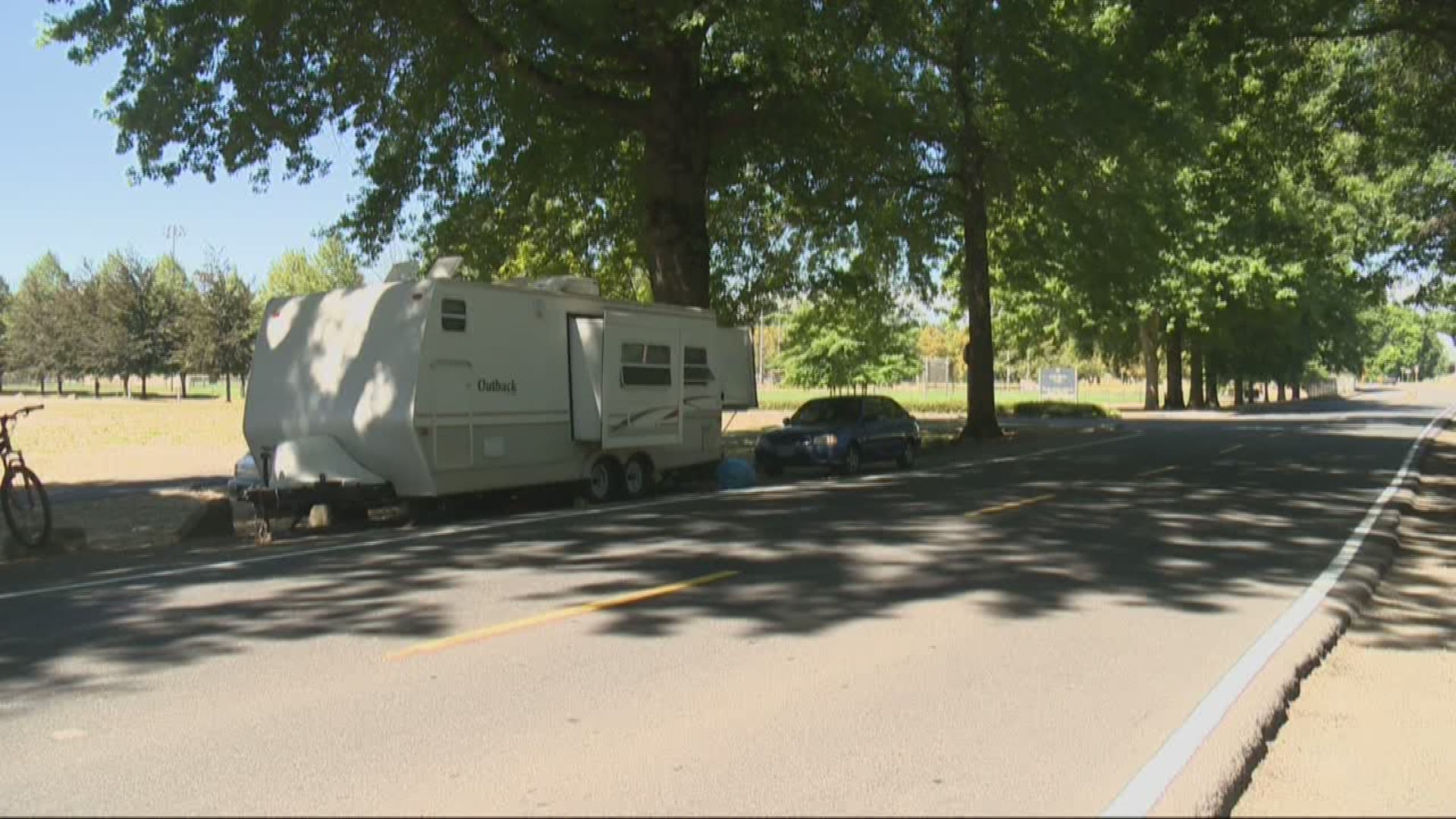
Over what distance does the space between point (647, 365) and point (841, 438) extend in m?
5.14

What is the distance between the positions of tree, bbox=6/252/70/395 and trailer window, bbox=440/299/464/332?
75715 millimetres

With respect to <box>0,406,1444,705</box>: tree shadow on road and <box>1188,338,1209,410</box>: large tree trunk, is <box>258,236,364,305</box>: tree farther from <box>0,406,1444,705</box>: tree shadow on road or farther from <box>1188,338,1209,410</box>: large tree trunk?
<box>0,406,1444,705</box>: tree shadow on road

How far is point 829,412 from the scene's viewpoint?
68.9 feet

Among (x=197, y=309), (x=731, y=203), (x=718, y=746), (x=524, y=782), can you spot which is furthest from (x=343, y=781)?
(x=197, y=309)

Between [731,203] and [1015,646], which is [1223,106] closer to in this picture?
[731,203]

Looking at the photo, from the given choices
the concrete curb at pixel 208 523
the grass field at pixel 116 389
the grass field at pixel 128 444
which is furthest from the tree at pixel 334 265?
the concrete curb at pixel 208 523

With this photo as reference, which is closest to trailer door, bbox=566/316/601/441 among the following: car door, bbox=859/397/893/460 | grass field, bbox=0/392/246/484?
car door, bbox=859/397/893/460

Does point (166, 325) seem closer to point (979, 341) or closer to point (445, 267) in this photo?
point (979, 341)

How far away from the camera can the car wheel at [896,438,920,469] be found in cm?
2141

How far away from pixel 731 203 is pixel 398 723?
2206 centimetres

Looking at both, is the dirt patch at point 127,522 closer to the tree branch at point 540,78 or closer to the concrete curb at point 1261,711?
the tree branch at point 540,78

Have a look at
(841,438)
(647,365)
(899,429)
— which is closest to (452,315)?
(647,365)

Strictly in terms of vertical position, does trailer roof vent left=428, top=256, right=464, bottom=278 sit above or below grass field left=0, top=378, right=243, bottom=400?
below

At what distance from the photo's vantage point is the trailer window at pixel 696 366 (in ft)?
55.2
